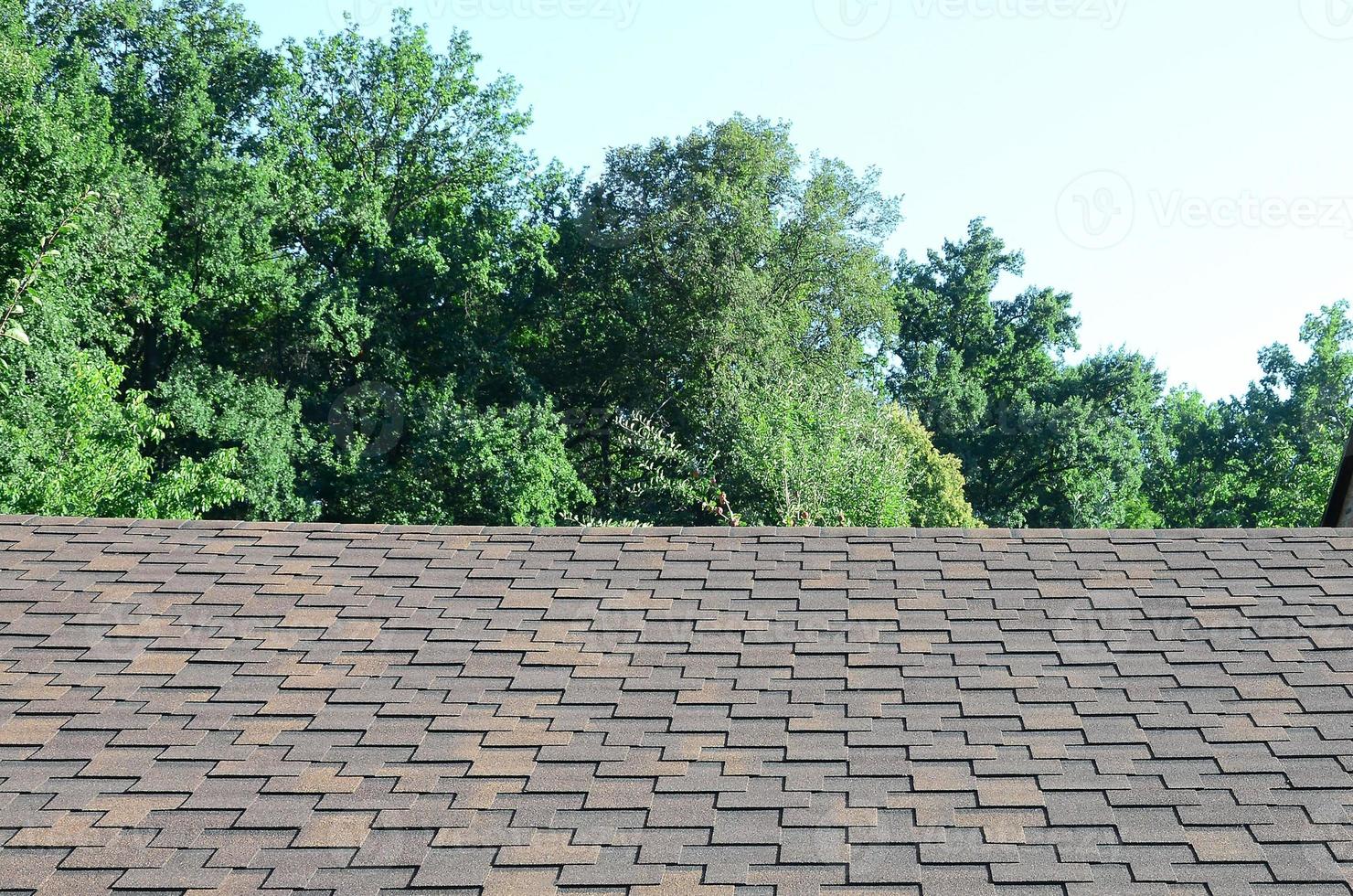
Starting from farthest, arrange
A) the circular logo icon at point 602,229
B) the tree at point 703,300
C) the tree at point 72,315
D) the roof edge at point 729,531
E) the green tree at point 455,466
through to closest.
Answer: the circular logo icon at point 602,229
the tree at point 703,300
the green tree at point 455,466
the tree at point 72,315
the roof edge at point 729,531

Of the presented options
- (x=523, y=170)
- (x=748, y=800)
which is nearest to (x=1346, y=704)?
(x=748, y=800)

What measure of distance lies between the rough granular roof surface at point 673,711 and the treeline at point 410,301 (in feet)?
49.4

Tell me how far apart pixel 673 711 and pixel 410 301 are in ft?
81.7

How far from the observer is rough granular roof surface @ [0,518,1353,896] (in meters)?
4.32

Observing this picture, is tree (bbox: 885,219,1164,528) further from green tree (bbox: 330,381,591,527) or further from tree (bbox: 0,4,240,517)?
tree (bbox: 0,4,240,517)

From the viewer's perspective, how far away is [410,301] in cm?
2903

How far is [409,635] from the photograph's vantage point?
6.16 metres

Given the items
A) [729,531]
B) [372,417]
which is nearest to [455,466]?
[372,417]

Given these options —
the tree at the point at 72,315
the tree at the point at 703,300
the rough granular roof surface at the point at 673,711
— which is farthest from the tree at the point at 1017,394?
the rough granular roof surface at the point at 673,711

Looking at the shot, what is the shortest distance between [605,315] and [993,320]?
14.6 meters

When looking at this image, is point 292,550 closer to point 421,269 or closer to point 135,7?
point 421,269

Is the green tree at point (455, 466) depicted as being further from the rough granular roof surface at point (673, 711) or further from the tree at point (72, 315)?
the rough granular roof surface at point (673, 711)

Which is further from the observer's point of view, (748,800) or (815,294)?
(815,294)

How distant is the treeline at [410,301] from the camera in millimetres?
22859
